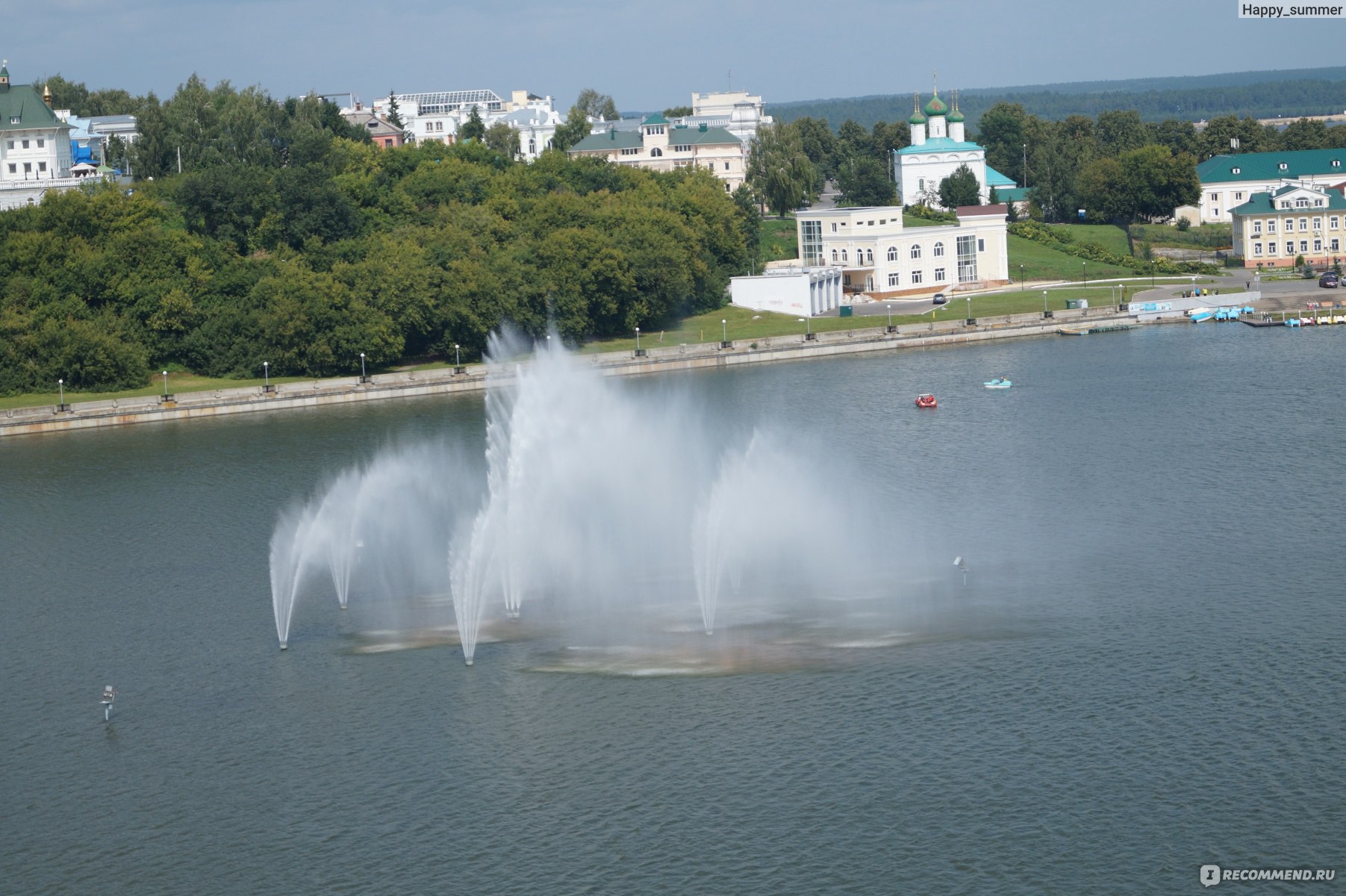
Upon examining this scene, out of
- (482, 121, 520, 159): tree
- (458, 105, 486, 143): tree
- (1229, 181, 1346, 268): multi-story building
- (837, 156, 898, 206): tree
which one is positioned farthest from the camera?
(482, 121, 520, 159): tree

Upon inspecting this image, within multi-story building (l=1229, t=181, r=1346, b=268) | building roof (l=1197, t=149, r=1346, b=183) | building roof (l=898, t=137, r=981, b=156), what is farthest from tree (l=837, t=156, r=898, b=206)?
multi-story building (l=1229, t=181, r=1346, b=268)

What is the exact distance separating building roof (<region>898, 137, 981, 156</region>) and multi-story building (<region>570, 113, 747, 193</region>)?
677 inches

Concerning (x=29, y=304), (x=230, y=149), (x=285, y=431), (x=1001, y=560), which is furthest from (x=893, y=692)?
(x=230, y=149)

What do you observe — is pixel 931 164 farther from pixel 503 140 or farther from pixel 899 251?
pixel 503 140

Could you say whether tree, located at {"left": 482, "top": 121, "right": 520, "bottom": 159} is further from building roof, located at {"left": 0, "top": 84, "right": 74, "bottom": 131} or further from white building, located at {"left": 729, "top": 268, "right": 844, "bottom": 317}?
white building, located at {"left": 729, "top": 268, "right": 844, "bottom": 317}

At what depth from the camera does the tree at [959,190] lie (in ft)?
376

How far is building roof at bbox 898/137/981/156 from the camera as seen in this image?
11750cm

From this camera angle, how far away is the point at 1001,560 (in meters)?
39.1

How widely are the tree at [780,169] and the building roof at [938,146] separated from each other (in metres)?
7.34

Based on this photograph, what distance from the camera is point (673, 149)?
433ft

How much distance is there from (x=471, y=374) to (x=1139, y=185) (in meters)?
58.6

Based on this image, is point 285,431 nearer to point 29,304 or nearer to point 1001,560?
point 29,304

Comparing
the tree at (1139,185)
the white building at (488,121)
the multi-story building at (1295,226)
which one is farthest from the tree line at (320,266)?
the white building at (488,121)

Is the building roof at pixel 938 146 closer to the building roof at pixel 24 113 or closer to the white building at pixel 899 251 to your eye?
the white building at pixel 899 251
